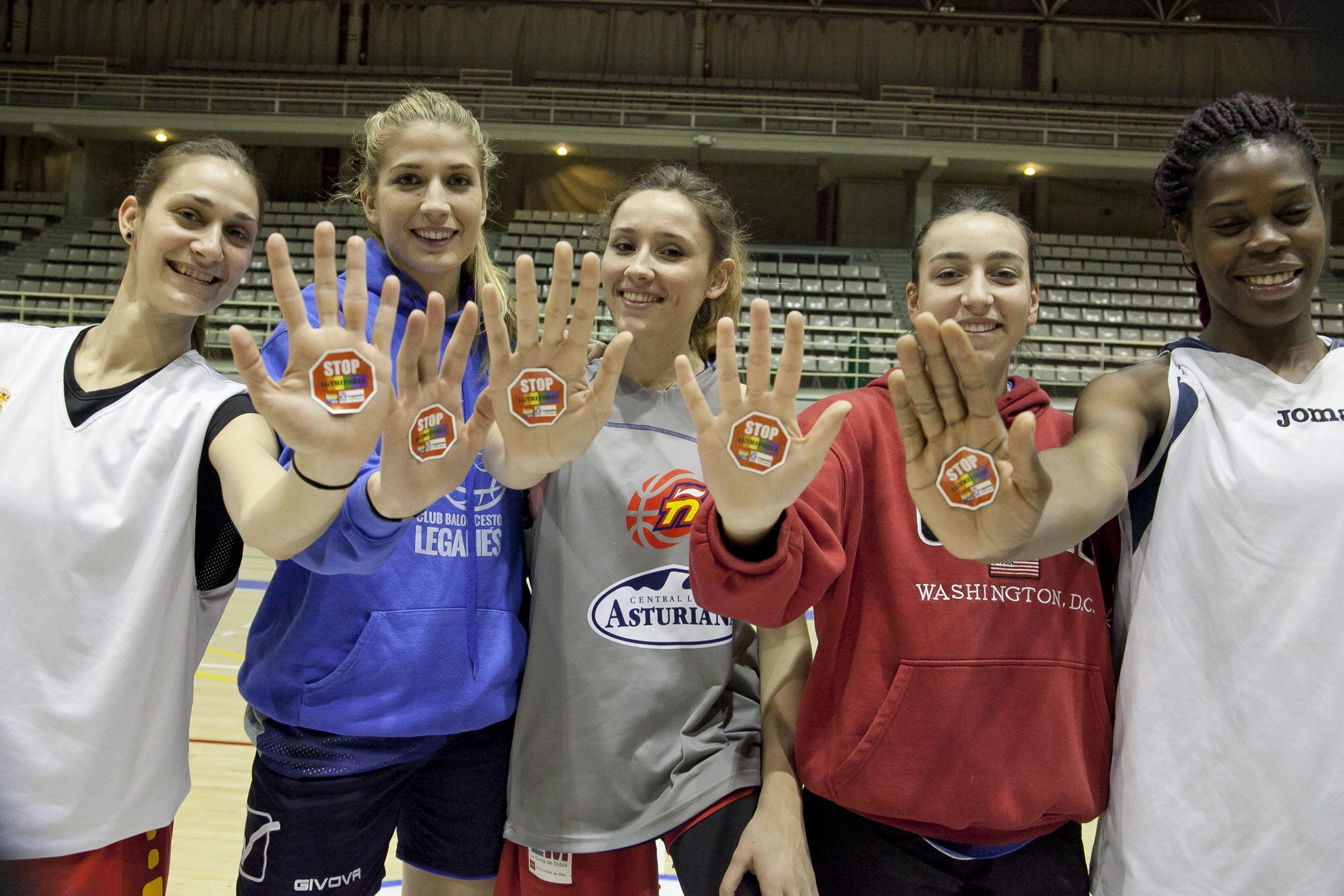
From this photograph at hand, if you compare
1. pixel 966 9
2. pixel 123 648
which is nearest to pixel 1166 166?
pixel 123 648

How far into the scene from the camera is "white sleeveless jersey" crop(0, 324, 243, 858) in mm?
1360

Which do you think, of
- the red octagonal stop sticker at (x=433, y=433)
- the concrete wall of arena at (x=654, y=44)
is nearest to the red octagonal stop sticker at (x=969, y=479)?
the red octagonal stop sticker at (x=433, y=433)

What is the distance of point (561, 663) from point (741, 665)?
1.11 ft

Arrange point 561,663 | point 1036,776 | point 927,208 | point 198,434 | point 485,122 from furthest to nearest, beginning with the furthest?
point 927,208
point 485,122
point 561,663
point 198,434
point 1036,776

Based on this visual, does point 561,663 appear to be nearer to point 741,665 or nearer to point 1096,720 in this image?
point 741,665

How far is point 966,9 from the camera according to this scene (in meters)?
14.5

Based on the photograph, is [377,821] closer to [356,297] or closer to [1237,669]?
[356,297]

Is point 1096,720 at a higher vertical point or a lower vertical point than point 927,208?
lower

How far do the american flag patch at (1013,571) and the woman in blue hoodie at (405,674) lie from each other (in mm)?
813

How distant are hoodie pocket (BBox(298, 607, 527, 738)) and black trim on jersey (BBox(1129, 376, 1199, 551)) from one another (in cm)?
105

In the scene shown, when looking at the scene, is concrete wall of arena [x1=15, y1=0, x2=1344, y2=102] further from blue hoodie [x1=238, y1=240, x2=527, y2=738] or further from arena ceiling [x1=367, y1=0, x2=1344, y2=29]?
blue hoodie [x1=238, y1=240, x2=527, y2=738]

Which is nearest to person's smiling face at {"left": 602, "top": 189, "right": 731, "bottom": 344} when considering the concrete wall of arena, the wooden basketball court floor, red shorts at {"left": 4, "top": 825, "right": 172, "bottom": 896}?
red shorts at {"left": 4, "top": 825, "right": 172, "bottom": 896}

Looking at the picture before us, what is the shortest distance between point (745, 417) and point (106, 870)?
1197mm

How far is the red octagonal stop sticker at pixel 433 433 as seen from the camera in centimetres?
132
